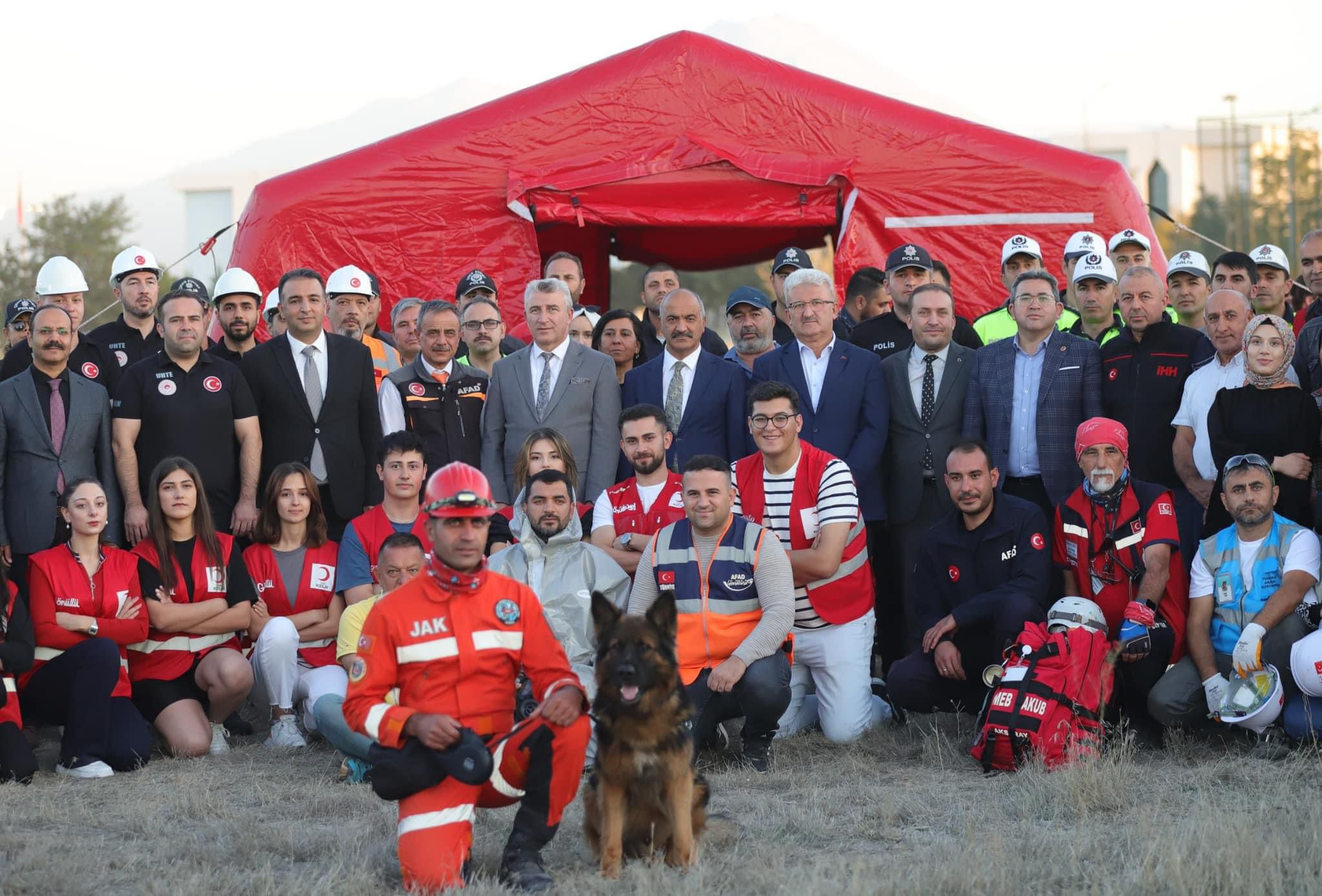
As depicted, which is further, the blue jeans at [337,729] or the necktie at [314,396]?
the necktie at [314,396]

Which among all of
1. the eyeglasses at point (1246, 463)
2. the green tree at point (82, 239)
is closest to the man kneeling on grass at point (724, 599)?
the eyeglasses at point (1246, 463)

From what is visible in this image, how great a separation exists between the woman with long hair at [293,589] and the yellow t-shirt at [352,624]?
381mm

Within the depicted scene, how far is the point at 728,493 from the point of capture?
5.36m

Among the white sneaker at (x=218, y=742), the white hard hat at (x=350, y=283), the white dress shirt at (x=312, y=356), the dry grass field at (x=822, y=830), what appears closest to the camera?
the dry grass field at (x=822, y=830)

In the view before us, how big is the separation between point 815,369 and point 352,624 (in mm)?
2464

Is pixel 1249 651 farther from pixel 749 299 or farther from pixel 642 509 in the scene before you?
pixel 749 299

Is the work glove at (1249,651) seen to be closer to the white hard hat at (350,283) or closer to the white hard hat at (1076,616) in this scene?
the white hard hat at (1076,616)

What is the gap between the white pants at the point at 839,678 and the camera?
6023 mm

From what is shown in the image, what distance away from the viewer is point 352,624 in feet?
18.7

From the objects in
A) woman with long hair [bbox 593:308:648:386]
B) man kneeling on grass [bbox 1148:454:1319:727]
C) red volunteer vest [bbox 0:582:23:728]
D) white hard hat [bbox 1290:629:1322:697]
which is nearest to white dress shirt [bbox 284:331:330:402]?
woman with long hair [bbox 593:308:648:386]

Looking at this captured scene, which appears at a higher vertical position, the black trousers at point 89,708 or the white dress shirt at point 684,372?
the white dress shirt at point 684,372

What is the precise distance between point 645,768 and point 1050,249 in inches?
260

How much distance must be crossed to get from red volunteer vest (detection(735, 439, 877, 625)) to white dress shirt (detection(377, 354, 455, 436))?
167cm

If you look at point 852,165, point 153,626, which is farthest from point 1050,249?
point 153,626
